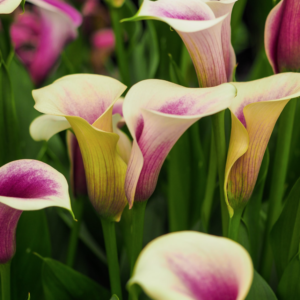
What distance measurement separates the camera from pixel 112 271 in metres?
0.30

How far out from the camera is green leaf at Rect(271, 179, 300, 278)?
0.32 metres

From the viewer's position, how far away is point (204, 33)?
24 cm

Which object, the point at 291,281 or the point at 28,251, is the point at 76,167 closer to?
the point at 28,251

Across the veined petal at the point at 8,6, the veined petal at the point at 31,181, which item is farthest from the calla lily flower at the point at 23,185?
the veined petal at the point at 8,6

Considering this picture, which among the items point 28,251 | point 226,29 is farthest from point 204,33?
point 28,251

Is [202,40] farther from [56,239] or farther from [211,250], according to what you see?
[56,239]

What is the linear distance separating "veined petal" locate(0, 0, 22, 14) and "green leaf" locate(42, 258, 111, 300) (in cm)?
19

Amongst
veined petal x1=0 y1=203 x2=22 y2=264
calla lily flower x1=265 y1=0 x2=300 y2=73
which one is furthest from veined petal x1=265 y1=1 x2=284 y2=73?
veined petal x1=0 y1=203 x2=22 y2=264

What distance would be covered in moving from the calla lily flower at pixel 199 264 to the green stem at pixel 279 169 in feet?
0.60

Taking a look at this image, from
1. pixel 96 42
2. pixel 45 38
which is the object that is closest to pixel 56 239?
pixel 45 38

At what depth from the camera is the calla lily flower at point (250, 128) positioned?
0.24m

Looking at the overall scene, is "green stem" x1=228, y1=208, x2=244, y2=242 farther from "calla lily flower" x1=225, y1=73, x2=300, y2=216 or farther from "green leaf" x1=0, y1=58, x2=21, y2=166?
"green leaf" x1=0, y1=58, x2=21, y2=166

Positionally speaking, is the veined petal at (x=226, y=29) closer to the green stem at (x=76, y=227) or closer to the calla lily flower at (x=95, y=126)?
the calla lily flower at (x=95, y=126)

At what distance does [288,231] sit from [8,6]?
28 centimetres
